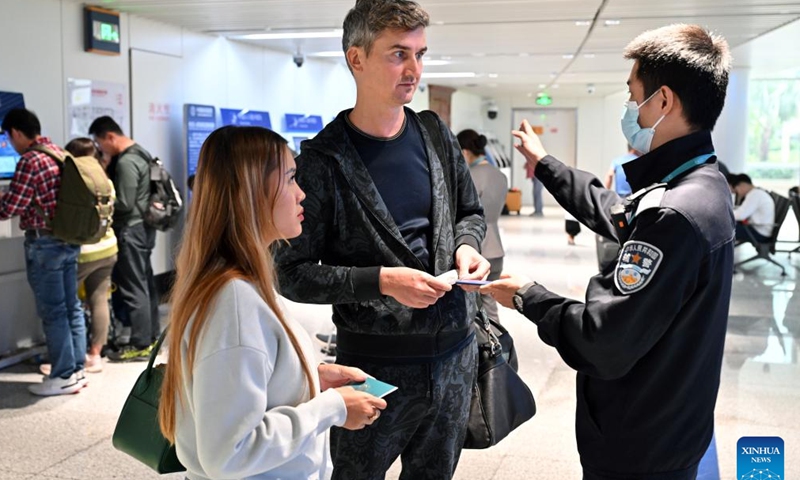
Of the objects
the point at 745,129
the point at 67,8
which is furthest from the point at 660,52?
the point at 745,129

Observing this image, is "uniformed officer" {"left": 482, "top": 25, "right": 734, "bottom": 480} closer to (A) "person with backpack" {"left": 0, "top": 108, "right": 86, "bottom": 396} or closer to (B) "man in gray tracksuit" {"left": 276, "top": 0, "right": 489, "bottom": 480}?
(B) "man in gray tracksuit" {"left": 276, "top": 0, "right": 489, "bottom": 480}

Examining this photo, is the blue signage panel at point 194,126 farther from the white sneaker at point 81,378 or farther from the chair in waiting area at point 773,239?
the chair in waiting area at point 773,239

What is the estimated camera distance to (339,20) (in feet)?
28.4

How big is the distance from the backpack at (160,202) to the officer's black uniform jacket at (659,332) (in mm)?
4977

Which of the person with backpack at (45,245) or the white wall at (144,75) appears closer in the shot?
the person with backpack at (45,245)

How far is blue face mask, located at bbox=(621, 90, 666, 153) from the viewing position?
6.25 feet

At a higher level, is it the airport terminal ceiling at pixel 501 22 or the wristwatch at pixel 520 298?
the airport terminal ceiling at pixel 501 22

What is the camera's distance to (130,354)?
627 centimetres

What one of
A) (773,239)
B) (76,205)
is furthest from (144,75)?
(773,239)

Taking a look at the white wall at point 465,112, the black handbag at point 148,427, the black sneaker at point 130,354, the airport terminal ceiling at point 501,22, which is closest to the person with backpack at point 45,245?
the black sneaker at point 130,354

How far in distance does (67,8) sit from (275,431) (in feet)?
20.7

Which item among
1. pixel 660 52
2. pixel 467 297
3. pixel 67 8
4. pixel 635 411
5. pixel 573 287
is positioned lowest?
pixel 573 287

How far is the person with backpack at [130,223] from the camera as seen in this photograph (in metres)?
6.28

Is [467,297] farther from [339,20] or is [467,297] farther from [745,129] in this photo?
[745,129]
